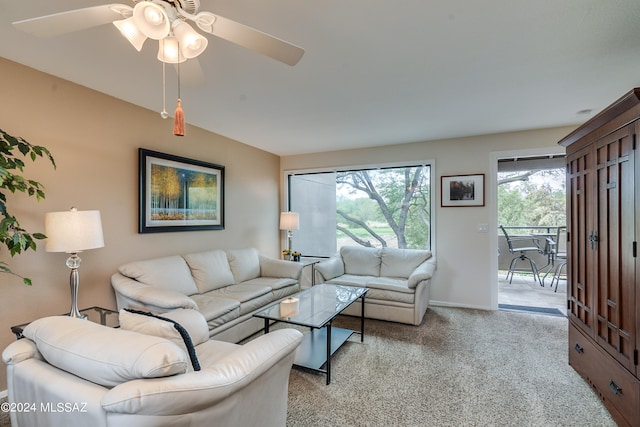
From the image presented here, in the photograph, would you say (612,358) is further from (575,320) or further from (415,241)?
(415,241)

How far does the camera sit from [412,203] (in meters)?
4.54

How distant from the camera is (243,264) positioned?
381 cm

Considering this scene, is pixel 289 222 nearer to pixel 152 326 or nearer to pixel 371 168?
pixel 371 168

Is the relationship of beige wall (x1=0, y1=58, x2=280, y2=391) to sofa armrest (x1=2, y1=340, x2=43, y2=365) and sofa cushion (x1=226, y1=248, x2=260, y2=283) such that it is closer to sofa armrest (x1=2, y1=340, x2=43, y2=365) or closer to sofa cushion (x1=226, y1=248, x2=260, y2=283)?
sofa cushion (x1=226, y1=248, x2=260, y2=283)

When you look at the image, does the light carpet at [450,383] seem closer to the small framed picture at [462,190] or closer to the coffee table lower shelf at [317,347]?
the coffee table lower shelf at [317,347]

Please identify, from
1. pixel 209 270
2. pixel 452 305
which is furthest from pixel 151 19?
pixel 452 305

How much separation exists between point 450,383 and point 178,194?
3241 mm

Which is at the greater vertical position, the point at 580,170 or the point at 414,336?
the point at 580,170

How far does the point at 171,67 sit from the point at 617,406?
12.2 ft

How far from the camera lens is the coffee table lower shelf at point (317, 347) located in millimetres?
2436

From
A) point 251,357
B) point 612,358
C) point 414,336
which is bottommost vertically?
point 414,336

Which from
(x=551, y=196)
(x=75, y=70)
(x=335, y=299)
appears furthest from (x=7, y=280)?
(x=551, y=196)

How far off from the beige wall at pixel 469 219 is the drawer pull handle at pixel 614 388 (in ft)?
7.00

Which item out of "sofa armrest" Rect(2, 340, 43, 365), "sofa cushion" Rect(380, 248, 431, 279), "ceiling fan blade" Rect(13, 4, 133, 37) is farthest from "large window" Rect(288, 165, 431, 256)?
"sofa armrest" Rect(2, 340, 43, 365)
